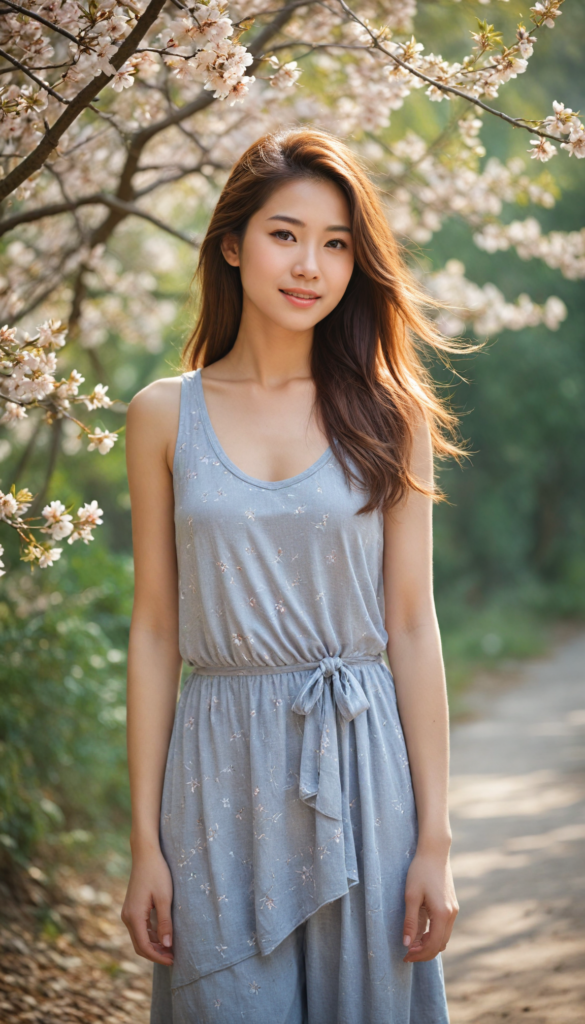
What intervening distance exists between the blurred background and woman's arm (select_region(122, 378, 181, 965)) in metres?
0.71

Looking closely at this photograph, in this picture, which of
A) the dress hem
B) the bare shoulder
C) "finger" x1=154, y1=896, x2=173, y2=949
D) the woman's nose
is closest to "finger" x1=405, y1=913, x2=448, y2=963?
the dress hem

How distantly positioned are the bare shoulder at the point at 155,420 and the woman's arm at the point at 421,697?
1.45 feet

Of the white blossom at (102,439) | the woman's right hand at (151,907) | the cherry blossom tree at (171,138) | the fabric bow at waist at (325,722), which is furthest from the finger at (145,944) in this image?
the white blossom at (102,439)

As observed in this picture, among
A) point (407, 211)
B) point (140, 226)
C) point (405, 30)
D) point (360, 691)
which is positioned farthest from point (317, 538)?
point (140, 226)

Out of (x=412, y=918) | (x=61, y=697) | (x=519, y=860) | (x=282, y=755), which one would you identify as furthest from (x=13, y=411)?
(x=519, y=860)

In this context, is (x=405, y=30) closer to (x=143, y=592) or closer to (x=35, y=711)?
(x=143, y=592)

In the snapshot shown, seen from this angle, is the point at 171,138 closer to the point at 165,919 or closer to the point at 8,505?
the point at 8,505

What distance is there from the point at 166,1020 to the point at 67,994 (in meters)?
1.25

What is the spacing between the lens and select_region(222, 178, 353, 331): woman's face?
1.63 meters

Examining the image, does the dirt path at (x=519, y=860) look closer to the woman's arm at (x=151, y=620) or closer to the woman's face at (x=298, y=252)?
the woman's arm at (x=151, y=620)

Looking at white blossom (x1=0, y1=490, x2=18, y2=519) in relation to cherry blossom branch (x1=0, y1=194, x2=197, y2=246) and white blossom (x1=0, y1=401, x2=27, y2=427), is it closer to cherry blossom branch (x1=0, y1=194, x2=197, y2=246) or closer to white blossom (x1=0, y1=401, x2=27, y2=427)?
white blossom (x1=0, y1=401, x2=27, y2=427)

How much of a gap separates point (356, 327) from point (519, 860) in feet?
9.26

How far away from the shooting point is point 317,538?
5.13ft

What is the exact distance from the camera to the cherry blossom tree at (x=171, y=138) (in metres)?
1.58
